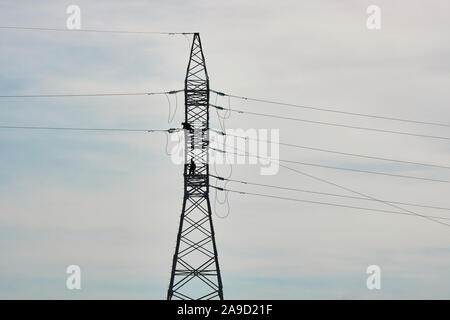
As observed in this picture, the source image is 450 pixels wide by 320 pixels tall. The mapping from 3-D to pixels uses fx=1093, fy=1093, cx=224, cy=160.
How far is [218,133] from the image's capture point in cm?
9356

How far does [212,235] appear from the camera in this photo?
299 ft
